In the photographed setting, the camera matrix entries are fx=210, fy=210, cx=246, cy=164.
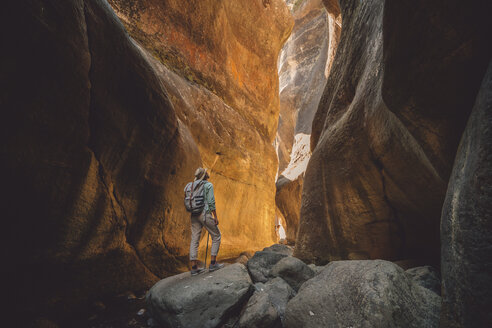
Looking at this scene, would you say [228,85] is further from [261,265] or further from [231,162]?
[261,265]

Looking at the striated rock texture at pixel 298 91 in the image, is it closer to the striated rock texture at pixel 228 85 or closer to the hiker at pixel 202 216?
the striated rock texture at pixel 228 85

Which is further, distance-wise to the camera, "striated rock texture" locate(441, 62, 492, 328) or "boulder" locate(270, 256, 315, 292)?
"boulder" locate(270, 256, 315, 292)

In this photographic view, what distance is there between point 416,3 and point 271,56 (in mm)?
14086

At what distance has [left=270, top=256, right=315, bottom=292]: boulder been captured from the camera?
3.31m

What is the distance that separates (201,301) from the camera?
2602 millimetres

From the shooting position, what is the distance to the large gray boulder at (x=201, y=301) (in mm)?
2475

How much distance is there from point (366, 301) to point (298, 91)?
2531 cm

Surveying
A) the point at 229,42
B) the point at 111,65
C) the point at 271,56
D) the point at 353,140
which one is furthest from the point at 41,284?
the point at 271,56

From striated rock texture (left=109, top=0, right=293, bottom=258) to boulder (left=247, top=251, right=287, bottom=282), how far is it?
2760 millimetres

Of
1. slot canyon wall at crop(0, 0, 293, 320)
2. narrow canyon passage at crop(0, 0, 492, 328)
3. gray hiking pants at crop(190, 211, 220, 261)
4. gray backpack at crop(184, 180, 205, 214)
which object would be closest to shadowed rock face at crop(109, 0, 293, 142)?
slot canyon wall at crop(0, 0, 293, 320)

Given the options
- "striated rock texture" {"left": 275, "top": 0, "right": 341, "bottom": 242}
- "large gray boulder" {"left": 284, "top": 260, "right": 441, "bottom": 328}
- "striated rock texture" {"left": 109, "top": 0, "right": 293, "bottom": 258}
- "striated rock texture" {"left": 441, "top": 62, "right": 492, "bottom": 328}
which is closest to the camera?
"striated rock texture" {"left": 441, "top": 62, "right": 492, "bottom": 328}

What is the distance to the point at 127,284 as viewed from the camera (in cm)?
400

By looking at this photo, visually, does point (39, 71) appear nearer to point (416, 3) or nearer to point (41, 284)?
point (41, 284)

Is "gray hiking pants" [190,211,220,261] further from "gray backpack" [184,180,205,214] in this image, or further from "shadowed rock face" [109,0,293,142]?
"shadowed rock face" [109,0,293,142]
